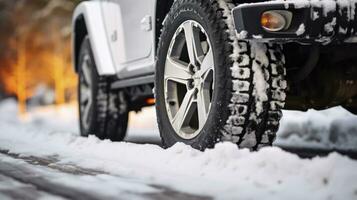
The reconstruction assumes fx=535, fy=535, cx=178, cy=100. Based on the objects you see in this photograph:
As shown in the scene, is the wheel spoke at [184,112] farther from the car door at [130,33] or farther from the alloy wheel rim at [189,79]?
the car door at [130,33]

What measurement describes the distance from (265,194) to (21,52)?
24518 millimetres

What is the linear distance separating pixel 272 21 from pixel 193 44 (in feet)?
2.14

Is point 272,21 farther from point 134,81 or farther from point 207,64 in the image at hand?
point 134,81

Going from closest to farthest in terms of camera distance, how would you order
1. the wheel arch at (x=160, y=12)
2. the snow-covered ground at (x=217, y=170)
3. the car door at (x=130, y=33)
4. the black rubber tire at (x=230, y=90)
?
the snow-covered ground at (x=217, y=170) → the black rubber tire at (x=230, y=90) → the wheel arch at (x=160, y=12) → the car door at (x=130, y=33)

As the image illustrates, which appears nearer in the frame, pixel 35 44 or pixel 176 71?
pixel 176 71

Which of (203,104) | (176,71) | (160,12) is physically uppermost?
(160,12)

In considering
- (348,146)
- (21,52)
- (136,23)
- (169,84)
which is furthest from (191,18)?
(21,52)

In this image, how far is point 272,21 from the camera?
273 cm

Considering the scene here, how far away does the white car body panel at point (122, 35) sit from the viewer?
164 inches

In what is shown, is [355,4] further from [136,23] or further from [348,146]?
[348,146]

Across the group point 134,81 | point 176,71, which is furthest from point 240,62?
point 134,81

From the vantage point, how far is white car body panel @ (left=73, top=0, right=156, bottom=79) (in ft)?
13.6

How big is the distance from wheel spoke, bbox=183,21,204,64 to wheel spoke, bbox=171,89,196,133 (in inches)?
7.9

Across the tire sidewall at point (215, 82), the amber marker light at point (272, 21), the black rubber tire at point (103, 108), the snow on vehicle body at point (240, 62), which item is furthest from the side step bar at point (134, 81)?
the amber marker light at point (272, 21)
